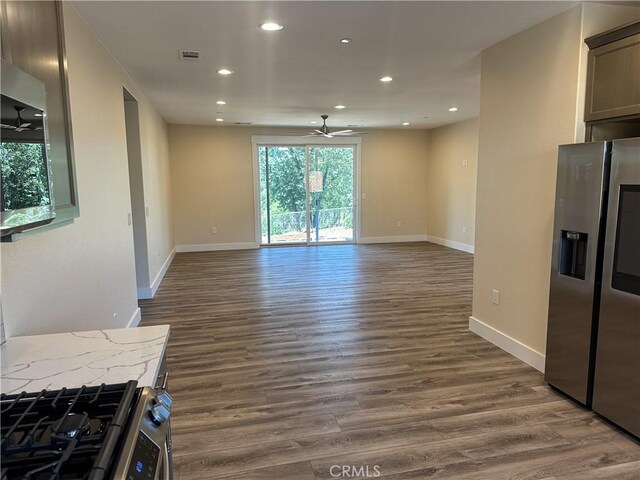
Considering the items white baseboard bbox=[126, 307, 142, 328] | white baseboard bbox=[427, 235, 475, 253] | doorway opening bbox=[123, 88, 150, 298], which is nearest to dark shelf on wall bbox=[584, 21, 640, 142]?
white baseboard bbox=[126, 307, 142, 328]

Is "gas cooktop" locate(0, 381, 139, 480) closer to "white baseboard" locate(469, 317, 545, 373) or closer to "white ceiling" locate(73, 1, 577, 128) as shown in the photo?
"white ceiling" locate(73, 1, 577, 128)

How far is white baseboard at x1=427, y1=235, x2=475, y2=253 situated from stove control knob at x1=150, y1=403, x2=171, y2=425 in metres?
7.51

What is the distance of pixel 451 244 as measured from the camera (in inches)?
340

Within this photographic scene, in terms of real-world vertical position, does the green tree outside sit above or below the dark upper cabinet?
below

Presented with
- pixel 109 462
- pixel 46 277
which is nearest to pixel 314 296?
pixel 46 277

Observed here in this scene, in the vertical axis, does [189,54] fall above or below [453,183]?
above

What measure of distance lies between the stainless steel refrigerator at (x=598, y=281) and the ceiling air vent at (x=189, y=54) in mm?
2946

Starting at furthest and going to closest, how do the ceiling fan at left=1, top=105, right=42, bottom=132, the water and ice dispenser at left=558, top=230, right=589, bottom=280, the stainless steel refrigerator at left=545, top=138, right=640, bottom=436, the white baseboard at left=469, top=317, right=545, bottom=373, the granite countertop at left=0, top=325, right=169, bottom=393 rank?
the white baseboard at left=469, top=317, right=545, bottom=373 → the water and ice dispenser at left=558, top=230, right=589, bottom=280 → the stainless steel refrigerator at left=545, top=138, right=640, bottom=436 → the ceiling fan at left=1, top=105, right=42, bottom=132 → the granite countertop at left=0, top=325, right=169, bottom=393

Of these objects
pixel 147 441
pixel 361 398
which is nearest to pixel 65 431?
pixel 147 441

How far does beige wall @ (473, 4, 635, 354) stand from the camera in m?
2.67

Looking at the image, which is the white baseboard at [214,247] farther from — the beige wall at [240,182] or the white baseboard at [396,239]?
the white baseboard at [396,239]

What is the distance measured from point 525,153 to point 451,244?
575 centimetres

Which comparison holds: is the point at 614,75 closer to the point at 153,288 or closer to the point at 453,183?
the point at 153,288
